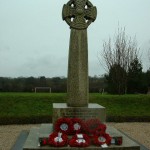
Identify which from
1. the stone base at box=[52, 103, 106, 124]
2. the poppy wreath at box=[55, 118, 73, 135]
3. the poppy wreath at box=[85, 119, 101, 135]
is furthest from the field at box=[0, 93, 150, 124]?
the poppy wreath at box=[85, 119, 101, 135]

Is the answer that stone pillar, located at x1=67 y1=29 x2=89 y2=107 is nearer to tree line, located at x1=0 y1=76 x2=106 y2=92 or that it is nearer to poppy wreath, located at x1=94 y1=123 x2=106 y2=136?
poppy wreath, located at x1=94 y1=123 x2=106 y2=136

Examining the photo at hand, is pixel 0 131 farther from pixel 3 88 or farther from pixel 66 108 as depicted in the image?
pixel 3 88

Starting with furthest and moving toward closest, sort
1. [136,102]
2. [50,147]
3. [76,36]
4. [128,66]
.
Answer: [128,66] → [136,102] → [76,36] → [50,147]

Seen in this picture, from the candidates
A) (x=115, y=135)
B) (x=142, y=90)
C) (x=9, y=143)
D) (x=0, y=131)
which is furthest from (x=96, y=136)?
(x=142, y=90)

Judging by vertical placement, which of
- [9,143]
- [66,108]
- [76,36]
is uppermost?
[76,36]

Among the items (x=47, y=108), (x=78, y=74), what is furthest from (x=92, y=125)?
(x=47, y=108)

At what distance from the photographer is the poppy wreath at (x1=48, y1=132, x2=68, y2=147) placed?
24.9ft

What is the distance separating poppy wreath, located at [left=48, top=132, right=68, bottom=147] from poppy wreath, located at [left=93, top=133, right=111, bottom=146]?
0.65 metres

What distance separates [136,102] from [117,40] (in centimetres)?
1335

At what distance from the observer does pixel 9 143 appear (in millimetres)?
10867

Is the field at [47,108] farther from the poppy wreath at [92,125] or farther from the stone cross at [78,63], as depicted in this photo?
the poppy wreath at [92,125]

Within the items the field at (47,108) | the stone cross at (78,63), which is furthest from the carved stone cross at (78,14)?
the field at (47,108)

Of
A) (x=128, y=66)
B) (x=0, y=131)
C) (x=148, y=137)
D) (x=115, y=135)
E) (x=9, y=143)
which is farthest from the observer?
(x=128, y=66)

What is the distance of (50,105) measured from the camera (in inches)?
767
